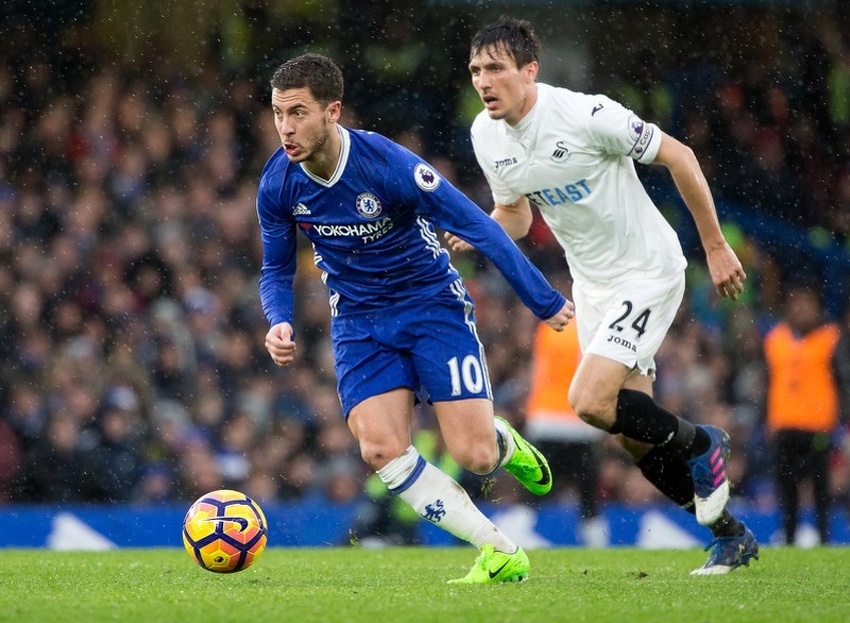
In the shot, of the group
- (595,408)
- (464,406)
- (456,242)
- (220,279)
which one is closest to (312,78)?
(456,242)

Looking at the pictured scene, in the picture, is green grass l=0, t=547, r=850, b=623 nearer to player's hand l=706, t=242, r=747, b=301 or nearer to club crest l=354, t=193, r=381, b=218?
player's hand l=706, t=242, r=747, b=301

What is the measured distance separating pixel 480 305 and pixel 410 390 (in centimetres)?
732

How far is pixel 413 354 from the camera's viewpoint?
6043 mm

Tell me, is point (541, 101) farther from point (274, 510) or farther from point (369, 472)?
point (369, 472)

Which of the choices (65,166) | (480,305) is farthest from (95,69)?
(480,305)

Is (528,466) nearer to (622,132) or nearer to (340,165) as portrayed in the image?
(622,132)

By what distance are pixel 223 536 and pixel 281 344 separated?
0.96 m

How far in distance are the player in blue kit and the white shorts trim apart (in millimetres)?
722

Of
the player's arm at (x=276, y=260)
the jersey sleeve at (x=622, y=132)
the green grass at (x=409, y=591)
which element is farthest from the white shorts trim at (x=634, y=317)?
the player's arm at (x=276, y=260)

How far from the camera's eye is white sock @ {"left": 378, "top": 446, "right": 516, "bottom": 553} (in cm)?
583

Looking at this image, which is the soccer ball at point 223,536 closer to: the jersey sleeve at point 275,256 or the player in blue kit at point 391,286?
the player in blue kit at point 391,286

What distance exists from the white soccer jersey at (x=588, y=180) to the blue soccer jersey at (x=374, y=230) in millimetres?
736

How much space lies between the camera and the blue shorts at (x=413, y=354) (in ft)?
19.6

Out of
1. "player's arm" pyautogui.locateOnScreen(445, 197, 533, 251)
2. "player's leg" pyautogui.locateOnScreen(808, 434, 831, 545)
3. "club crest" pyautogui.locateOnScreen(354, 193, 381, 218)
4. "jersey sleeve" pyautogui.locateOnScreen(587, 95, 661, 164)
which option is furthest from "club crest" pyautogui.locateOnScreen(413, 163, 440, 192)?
"player's leg" pyautogui.locateOnScreen(808, 434, 831, 545)
